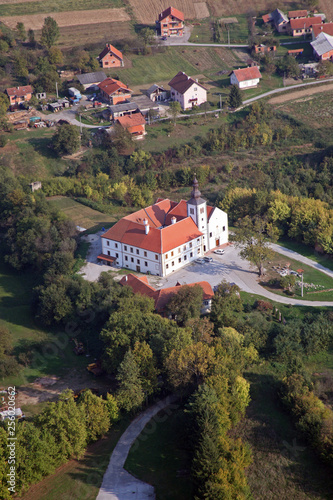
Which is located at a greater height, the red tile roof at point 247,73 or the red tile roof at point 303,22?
the red tile roof at point 303,22

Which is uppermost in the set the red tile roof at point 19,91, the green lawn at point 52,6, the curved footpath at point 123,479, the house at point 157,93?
the green lawn at point 52,6

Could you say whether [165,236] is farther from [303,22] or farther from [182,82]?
[303,22]

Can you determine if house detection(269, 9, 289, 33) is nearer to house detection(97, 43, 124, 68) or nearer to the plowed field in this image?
the plowed field

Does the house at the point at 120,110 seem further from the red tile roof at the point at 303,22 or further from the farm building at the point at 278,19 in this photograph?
the red tile roof at the point at 303,22

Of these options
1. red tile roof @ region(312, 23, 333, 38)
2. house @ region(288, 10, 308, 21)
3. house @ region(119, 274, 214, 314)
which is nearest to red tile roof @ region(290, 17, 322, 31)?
house @ region(288, 10, 308, 21)

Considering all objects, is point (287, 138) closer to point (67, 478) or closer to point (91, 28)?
point (91, 28)

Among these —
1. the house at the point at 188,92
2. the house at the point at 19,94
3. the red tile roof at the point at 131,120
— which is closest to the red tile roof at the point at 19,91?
the house at the point at 19,94

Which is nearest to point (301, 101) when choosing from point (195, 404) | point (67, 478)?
point (195, 404)
